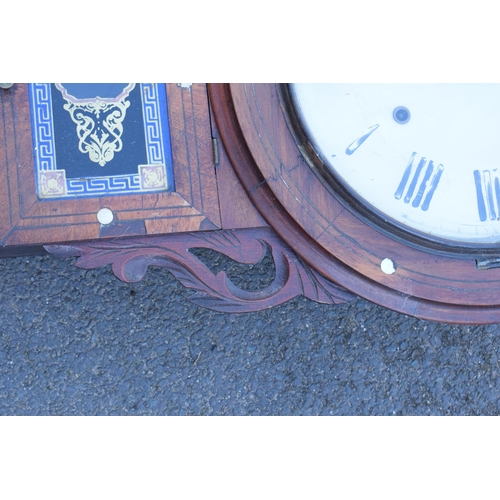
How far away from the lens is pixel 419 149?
0.81m

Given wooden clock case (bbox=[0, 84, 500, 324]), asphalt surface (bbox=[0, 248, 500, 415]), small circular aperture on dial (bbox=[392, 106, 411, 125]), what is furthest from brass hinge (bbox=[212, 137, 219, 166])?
asphalt surface (bbox=[0, 248, 500, 415])

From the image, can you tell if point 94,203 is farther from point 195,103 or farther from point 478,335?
point 478,335

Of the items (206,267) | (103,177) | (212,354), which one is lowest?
(212,354)

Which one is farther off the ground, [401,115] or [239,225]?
[401,115]

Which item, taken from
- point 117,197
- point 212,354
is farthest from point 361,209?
point 212,354

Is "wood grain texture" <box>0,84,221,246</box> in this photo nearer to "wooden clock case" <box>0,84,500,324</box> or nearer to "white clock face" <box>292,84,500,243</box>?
"wooden clock case" <box>0,84,500,324</box>

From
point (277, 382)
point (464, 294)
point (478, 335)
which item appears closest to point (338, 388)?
point (277, 382)

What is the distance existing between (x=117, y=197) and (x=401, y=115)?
0.34 m

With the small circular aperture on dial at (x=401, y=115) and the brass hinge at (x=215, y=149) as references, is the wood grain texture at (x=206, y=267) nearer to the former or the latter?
the brass hinge at (x=215, y=149)

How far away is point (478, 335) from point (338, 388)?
26 cm

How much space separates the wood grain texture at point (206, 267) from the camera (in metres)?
0.80

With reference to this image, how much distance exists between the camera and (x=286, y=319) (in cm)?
114

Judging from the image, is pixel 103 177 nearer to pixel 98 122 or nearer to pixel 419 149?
pixel 98 122

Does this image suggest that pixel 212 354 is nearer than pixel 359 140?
No
